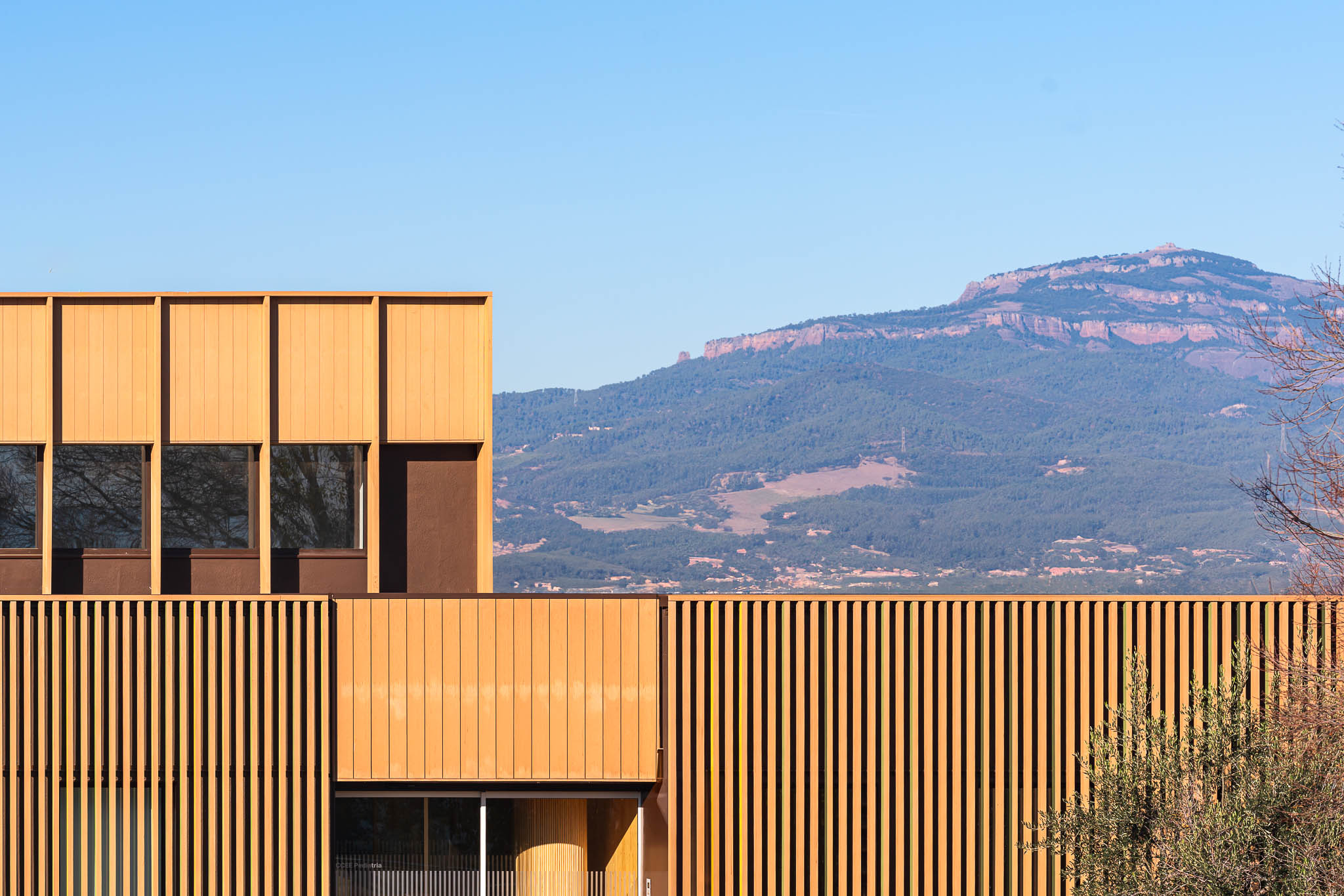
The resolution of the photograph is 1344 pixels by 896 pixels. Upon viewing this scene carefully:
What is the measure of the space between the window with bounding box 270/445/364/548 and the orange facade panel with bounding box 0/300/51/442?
2.97 m

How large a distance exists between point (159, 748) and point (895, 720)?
8587 mm

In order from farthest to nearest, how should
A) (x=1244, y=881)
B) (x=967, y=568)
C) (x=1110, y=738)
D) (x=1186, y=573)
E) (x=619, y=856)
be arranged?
(x=967, y=568) < (x=1186, y=573) < (x=619, y=856) < (x=1110, y=738) < (x=1244, y=881)

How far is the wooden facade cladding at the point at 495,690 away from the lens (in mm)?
15930

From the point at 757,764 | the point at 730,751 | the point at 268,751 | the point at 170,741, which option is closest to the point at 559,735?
the point at 730,751

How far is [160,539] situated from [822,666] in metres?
8.59

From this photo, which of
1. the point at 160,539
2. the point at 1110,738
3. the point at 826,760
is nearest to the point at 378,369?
the point at 160,539

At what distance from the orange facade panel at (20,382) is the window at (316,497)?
9.76ft

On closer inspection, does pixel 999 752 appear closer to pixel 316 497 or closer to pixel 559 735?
pixel 559 735

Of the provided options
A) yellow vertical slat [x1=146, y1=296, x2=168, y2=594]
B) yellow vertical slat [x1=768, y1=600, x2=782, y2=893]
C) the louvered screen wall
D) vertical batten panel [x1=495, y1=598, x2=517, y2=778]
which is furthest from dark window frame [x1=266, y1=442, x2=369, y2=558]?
yellow vertical slat [x1=768, y1=600, x2=782, y2=893]

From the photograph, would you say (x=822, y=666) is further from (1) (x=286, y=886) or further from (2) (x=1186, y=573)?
(2) (x=1186, y=573)

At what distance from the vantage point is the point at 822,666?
51.8 ft

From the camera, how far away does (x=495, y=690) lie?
15961 mm

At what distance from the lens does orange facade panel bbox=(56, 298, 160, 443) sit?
57.2 ft

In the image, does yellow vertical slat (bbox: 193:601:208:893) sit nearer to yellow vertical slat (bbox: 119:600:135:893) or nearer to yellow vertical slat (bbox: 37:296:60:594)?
yellow vertical slat (bbox: 119:600:135:893)
